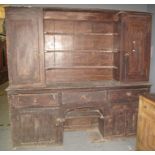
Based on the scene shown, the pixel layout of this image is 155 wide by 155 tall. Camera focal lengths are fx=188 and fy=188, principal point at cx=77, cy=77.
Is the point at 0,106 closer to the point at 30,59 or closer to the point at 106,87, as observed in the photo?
the point at 30,59

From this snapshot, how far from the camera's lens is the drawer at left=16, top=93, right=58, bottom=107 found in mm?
2406

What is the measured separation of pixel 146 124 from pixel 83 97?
2.83ft

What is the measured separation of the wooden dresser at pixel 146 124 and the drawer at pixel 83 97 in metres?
0.59

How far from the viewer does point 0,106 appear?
14.3 ft

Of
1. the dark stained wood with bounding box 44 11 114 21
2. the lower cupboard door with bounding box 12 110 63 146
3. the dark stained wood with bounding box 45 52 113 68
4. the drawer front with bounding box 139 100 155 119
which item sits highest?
the dark stained wood with bounding box 44 11 114 21

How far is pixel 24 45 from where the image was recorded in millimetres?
2355

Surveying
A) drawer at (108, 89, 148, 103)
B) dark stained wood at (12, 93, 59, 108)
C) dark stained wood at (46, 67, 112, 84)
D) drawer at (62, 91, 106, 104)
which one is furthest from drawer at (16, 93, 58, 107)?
drawer at (108, 89, 148, 103)

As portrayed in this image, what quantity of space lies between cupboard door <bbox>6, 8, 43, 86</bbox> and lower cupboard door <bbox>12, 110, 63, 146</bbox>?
0.41 metres

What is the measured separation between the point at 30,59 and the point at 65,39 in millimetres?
678

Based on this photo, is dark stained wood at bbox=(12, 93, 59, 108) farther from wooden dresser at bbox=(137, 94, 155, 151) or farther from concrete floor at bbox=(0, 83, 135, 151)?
wooden dresser at bbox=(137, 94, 155, 151)

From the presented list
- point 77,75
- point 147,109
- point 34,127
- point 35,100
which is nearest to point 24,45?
point 35,100

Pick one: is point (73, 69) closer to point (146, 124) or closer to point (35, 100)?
point (35, 100)

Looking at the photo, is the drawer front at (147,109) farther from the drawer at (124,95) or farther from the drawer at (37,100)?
the drawer at (37,100)
